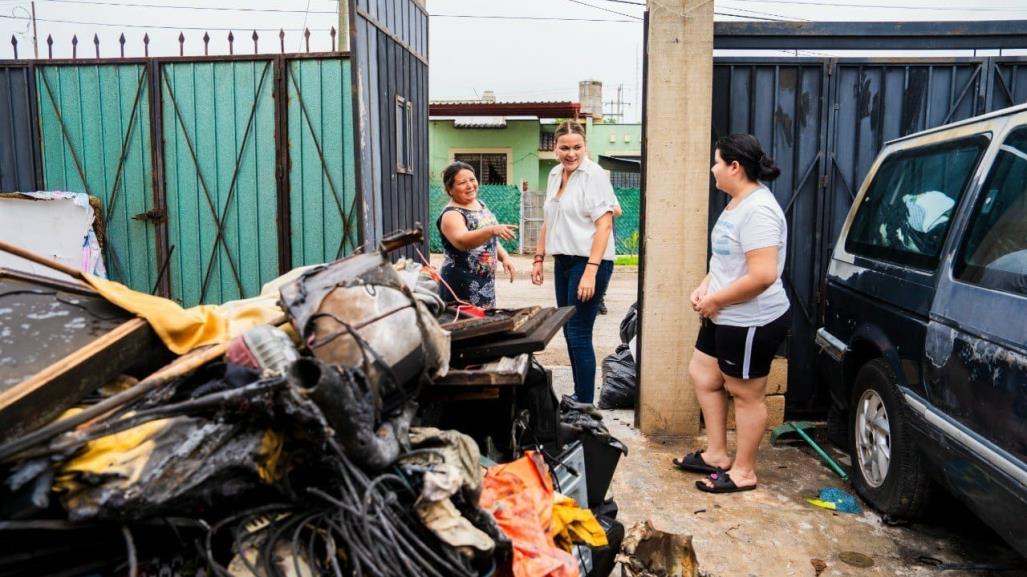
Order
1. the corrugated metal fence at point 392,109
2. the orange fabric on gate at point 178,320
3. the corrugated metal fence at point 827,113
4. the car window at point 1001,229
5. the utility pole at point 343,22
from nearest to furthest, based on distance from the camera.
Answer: the orange fabric on gate at point 178,320
the car window at point 1001,229
the corrugated metal fence at point 827,113
the corrugated metal fence at point 392,109
the utility pole at point 343,22

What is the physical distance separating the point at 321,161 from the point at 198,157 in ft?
3.73

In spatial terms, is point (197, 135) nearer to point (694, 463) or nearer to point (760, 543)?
point (694, 463)

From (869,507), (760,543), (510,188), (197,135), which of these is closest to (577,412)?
(760,543)

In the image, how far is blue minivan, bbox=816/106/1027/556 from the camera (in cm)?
275

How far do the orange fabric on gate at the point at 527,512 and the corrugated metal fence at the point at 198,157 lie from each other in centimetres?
439

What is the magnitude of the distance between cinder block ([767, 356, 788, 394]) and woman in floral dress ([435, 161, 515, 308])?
197 cm

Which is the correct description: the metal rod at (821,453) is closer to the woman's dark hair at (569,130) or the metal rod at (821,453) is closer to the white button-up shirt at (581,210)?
the white button-up shirt at (581,210)

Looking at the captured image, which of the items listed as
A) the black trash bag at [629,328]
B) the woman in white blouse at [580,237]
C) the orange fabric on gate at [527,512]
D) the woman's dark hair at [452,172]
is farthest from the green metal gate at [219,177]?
the orange fabric on gate at [527,512]

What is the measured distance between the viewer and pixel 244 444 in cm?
178

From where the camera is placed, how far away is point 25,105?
273 inches

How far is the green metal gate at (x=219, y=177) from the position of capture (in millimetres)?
6625

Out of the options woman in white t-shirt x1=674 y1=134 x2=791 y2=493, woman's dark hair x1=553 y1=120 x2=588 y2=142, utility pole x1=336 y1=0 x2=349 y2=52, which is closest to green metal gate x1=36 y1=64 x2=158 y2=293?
utility pole x1=336 y1=0 x2=349 y2=52

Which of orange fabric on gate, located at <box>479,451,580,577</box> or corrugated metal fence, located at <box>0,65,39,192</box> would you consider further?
corrugated metal fence, located at <box>0,65,39,192</box>

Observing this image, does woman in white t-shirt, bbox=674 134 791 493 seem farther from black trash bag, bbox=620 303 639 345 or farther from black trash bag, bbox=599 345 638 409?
black trash bag, bbox=620 303 639 345
